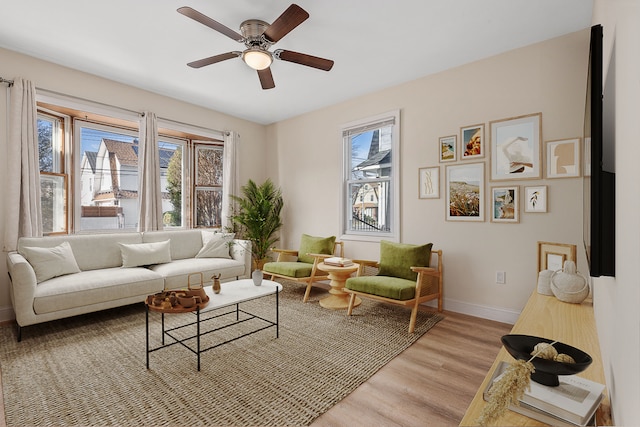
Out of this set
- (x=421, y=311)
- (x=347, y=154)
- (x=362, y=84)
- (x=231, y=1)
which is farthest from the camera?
(x=347, y=154)

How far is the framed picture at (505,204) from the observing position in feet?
9.96

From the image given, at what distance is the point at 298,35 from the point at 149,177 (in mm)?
2678

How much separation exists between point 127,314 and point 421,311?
126 inches

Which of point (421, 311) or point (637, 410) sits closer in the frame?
point (637, 410)

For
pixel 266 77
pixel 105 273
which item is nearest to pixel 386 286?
pixel 266 77

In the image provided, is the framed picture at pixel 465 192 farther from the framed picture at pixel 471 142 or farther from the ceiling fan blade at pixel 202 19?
the ceiling fan blade at pixel 202 19

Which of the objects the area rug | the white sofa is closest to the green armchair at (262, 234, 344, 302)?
the white sofa

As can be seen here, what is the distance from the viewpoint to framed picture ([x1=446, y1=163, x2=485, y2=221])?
128 inches

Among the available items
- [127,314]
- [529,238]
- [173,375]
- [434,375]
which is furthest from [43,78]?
[529,238]

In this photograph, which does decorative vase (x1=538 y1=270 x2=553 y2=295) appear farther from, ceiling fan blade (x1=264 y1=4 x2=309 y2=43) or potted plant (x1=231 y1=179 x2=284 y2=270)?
potted plant (x1=231 y1=179 x2=284 y2=270)

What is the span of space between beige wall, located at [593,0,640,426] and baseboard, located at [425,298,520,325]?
235 centimetres

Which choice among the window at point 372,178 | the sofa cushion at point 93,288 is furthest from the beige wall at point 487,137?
the sofa cushion at point 93,288

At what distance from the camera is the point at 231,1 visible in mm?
2381

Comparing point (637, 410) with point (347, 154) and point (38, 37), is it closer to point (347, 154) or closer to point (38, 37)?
point (347, 154)
